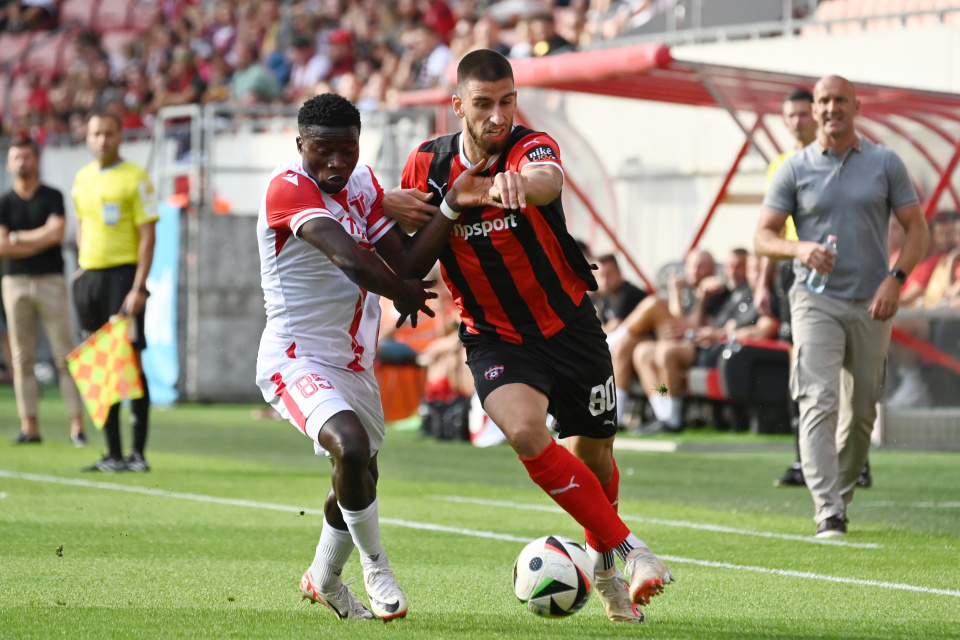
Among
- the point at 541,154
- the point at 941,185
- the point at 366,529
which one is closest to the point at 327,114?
the point at 541,154

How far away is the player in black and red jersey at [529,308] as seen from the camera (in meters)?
5.07

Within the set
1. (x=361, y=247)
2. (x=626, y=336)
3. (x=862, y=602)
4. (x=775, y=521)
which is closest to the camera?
(x=361, y=247)

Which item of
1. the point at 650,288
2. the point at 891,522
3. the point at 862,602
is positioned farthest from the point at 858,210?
the point at 650,288

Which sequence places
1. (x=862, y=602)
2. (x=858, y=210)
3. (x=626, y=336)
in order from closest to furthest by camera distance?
(x=862, y=602) < (x=858, y=210) < (x=626, y=336)

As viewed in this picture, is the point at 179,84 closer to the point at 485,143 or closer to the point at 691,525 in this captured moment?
the point at 691,525

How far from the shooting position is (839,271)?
741cm

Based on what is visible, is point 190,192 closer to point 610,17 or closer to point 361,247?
point 610,17

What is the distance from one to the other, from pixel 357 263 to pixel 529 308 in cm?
76

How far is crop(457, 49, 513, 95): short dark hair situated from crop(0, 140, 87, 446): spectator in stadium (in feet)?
25.0

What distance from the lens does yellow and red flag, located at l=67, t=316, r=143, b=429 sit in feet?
33.0

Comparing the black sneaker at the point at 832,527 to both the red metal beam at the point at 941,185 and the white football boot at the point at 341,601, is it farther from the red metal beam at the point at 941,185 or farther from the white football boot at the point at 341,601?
the red metal beam at the point at 941,185

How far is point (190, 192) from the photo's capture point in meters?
18.2

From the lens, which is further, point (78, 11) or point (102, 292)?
point (78, 11)

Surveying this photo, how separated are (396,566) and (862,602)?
2.06m
